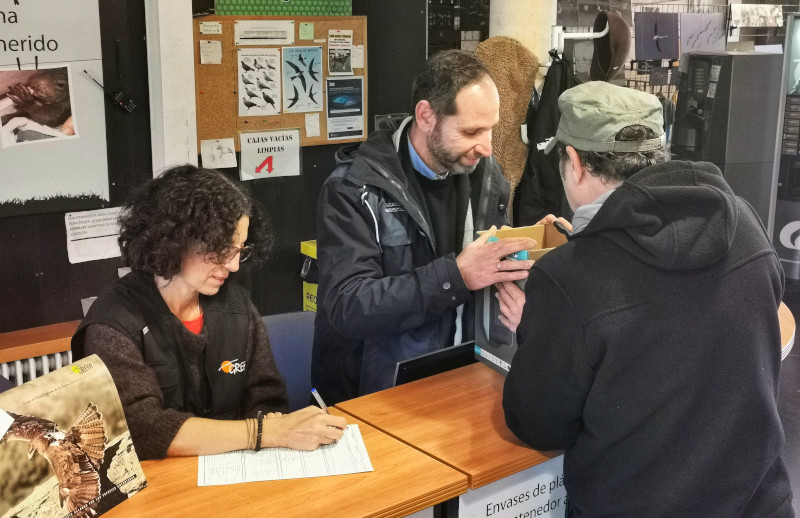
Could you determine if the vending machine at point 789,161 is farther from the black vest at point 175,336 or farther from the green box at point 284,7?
the black vest at point 175,336

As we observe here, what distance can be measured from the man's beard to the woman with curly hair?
23.2 inches

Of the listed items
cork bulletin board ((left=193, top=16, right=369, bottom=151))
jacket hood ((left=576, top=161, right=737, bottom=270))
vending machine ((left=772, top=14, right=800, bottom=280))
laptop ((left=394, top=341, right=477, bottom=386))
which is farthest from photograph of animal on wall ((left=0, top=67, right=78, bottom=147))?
vending machine ((left=772, top=14, right=800, bottom=280))

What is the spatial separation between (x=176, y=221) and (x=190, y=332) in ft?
0.99

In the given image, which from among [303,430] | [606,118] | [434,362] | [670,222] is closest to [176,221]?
[303,430]

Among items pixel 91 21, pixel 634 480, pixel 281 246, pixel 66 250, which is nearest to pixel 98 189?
pixel 66 250

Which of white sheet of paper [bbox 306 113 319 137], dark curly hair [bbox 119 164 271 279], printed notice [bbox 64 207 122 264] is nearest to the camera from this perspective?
dark curly hair [bbox 119 164 271 279]

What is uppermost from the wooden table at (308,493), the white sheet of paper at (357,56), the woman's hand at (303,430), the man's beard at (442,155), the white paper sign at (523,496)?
the white sheet of paper at (357,56)

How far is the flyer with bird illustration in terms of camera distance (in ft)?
5.50

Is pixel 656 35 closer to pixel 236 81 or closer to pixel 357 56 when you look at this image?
pixel 357 56

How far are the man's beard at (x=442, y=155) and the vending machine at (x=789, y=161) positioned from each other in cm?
418

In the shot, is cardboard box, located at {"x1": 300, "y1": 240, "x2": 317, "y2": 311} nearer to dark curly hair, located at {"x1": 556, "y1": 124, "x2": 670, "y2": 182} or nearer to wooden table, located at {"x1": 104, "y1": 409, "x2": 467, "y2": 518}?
wooden table, located at {"x1": 104, "y1": 409, "x2": 467, "y2": 518}

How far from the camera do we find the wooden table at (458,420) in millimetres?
2193

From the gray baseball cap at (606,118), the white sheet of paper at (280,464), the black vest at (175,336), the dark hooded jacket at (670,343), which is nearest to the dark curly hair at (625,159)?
the gray baseball cap at (606,118)

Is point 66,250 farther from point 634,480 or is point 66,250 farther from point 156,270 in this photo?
point 634,480
